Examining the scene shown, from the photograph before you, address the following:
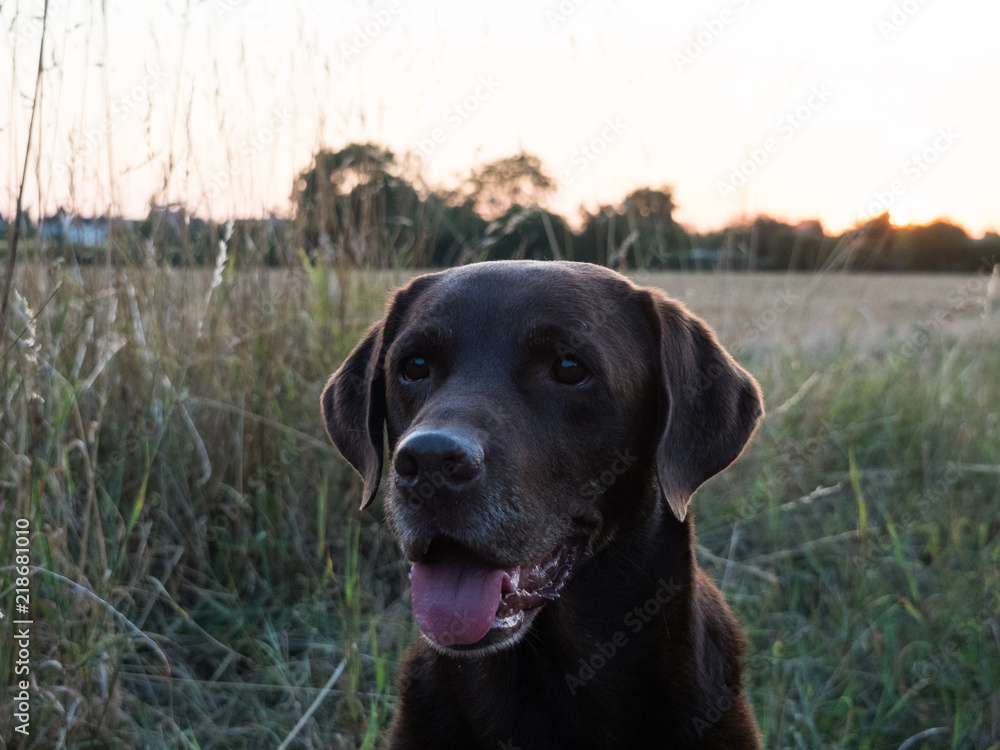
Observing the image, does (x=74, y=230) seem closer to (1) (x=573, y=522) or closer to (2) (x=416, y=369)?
(2) (x=416, y=369)

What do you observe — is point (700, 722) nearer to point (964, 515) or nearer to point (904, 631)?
point (904, 631)

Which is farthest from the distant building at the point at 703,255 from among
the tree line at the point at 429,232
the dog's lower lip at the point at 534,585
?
the dog's lower lip at the point at 534,585

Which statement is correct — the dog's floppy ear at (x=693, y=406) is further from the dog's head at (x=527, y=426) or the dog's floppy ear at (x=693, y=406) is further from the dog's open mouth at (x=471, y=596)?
the dog's open mouth at (x=471, y=596)

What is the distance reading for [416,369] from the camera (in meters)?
2.38

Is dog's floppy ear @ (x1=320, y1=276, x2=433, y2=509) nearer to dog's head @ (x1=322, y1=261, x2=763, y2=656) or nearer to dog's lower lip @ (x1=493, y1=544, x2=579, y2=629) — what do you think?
dog's head @ (x1=322, y1=261, x2=763, y2=656)

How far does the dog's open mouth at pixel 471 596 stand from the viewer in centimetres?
196

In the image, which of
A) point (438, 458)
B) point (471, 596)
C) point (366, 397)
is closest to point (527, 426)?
point (438, 458)

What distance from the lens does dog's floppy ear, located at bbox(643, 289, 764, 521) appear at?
2.24m

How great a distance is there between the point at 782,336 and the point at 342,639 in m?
3.59

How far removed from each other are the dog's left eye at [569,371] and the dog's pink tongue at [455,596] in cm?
50

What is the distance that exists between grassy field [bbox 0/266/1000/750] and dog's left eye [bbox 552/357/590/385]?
121 cm

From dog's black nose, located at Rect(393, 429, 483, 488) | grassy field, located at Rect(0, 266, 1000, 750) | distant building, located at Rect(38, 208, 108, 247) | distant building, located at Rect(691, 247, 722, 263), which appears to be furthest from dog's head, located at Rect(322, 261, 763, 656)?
distant building, located at Rect(691, 247, 722, 263)

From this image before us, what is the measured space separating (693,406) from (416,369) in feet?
2.49

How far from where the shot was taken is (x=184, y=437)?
11.9ft
